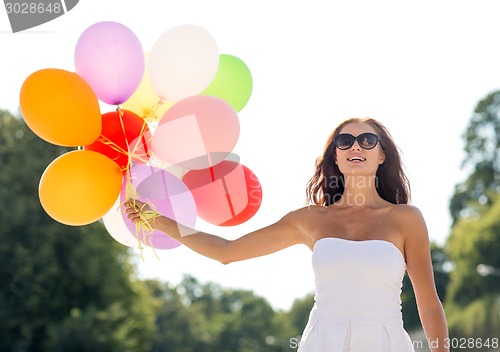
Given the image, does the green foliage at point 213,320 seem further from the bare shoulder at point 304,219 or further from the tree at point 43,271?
the bare shoulder at point 304,219

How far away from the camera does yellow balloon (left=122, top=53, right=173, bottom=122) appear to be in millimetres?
5809

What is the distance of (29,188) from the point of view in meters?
28.7

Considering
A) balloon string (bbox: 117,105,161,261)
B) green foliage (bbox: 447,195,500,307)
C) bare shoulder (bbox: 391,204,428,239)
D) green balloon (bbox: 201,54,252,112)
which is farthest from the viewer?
green foliage (bbox: 447,195,500,307)

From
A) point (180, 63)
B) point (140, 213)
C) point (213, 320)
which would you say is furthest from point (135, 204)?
point (213, 320)

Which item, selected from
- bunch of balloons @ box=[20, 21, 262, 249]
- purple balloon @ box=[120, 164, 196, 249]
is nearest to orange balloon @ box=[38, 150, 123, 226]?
bunch of balloons @ box=[20, 21, 262, 249]

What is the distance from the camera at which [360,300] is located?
4484mm

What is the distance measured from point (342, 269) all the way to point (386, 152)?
2.43 feet

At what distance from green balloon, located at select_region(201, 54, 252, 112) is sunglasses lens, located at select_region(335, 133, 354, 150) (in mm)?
1370

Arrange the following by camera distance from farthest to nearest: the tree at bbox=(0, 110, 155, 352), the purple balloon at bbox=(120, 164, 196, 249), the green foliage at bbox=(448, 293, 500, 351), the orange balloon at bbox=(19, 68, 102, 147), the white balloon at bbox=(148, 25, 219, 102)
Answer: the green foliage at bbox=(448, 293, 500, 351) → the tree at bbox=(0, 110, 155, 352) → the white balloon at bbox=(148, 25, 219, 102) → the purple balloon at bbox=(120, 164, 196, 249) → the orange balloon at bbox=(19, 68, 102, 147)

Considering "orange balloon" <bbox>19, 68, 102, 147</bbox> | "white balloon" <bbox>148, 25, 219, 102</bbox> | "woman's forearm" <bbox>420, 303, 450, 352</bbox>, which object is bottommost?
"woman's forearm" <bbox>420, 303, 450, 352</bbox>

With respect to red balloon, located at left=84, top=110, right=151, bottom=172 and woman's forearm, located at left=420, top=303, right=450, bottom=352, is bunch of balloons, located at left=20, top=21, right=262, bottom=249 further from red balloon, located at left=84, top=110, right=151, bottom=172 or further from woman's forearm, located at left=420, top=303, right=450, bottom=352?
woman's forearm, located at left=420, top=303, right=450, bottom=352

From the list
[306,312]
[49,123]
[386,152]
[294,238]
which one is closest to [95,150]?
[49,123]

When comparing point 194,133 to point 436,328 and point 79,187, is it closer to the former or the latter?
point 79,187

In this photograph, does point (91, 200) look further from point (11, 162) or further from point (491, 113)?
point (491, 113)
